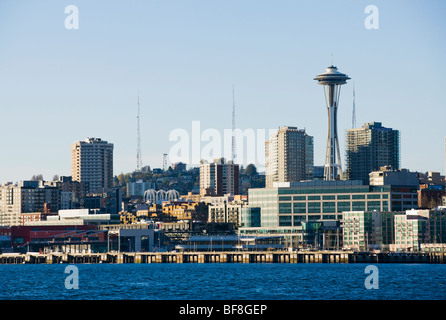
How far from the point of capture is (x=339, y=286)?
123 metres

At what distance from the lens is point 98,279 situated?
15125 centimetres

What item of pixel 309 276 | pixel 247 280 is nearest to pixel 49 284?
pixel 247 280

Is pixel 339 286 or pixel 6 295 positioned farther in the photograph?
pixel 339 286

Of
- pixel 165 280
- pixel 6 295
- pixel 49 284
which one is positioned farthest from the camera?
pixel 165 280
